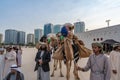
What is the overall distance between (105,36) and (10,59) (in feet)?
84.9

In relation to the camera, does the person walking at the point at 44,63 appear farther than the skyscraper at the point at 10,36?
No

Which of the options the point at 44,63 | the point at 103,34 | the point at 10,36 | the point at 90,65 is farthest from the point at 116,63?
the point at 10,36

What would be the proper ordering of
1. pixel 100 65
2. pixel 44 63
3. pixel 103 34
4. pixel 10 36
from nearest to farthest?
pixel 100 65
pixel 44 63
pixel 103 34
pixel 10 36

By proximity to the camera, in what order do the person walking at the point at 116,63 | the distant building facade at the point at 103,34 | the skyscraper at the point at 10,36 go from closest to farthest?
the person walking at the point at 116,63
the distant building facade at the point at 103,34
the skyscraper at the point at 10,36

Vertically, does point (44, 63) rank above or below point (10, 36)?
below

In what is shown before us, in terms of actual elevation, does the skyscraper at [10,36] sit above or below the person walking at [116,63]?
above

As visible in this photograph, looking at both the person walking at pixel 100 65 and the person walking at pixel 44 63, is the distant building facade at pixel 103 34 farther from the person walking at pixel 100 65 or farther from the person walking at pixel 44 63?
the person walking at pixel 100 65

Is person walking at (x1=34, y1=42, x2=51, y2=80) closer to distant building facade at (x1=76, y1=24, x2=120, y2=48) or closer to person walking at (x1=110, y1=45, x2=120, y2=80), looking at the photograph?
person walking at (x1=110, y1=45, x2=120, y2=80)

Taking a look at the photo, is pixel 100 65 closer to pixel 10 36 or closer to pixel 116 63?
pixel 116 63

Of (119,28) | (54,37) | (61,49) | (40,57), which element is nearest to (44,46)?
(40,57)

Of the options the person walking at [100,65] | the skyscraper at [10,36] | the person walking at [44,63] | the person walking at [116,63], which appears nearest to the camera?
the person walking at [100,65]

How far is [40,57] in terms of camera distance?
7.26 m

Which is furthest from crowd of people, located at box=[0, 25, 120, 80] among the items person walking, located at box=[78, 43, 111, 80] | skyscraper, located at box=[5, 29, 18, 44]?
skyscraper, located at box=[5, 29, 18, 44]

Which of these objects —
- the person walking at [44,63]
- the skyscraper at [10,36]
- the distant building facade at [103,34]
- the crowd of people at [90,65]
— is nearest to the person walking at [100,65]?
the crowd of people at [90,65]
